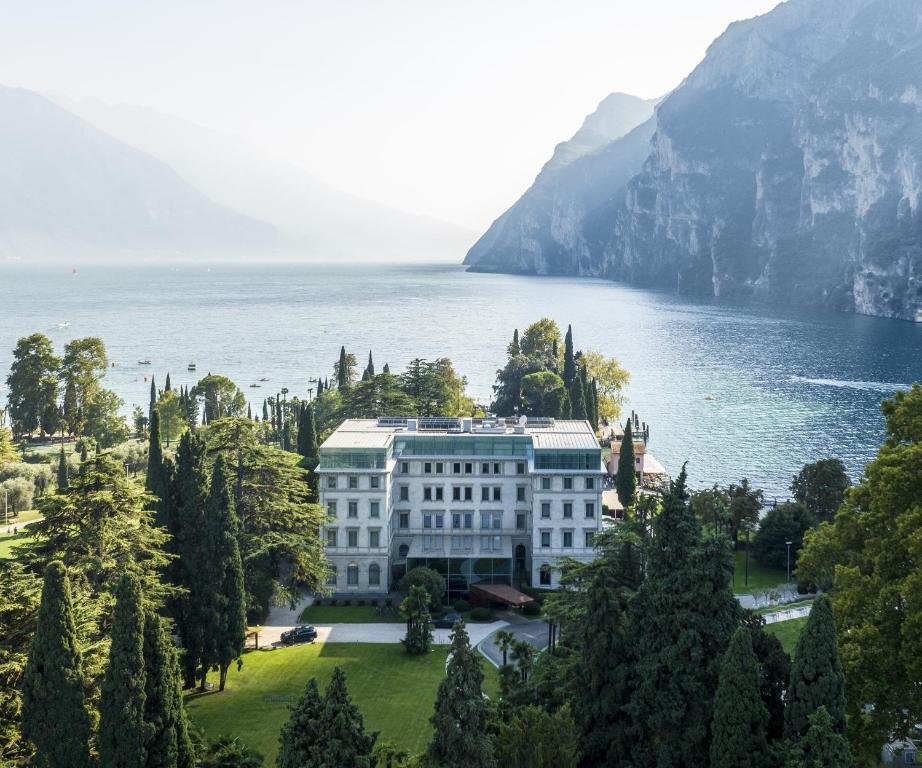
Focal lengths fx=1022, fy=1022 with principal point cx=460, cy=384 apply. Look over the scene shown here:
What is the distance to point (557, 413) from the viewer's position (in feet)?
369

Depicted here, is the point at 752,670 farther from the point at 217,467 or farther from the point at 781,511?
the point at 781,511

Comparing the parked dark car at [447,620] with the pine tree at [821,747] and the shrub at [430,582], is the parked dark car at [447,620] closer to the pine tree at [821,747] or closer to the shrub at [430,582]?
the shrub at [430,582]

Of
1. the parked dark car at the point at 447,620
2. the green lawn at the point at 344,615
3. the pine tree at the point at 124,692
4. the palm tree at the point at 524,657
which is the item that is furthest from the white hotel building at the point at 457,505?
the pine tree at the point at 124,692

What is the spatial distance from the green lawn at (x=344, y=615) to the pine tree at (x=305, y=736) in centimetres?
3330

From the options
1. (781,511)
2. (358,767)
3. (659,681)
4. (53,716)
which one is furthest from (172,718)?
(781,511)

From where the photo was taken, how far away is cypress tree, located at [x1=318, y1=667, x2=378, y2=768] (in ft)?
93.9

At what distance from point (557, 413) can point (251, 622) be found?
5816 centimetres

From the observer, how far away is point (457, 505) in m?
71.8

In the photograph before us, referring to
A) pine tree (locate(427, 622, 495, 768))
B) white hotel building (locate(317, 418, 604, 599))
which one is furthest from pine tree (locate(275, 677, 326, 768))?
white hotel building (locate(317, 418, 604, 599))

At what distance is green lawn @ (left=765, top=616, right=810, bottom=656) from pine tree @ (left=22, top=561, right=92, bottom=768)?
35577 mm

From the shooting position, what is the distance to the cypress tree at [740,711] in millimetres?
31062

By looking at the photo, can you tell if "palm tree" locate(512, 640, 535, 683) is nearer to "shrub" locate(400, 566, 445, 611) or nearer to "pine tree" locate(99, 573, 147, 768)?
"shrub" locate(400, 566, 445, 611)

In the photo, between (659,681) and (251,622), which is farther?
(251,622)

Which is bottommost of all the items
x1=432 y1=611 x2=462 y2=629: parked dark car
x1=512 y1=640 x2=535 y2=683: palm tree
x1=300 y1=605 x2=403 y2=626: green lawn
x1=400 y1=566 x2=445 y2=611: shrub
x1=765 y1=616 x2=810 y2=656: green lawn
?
x1=300 y1=605 x2=403 y2=626: green lawn
